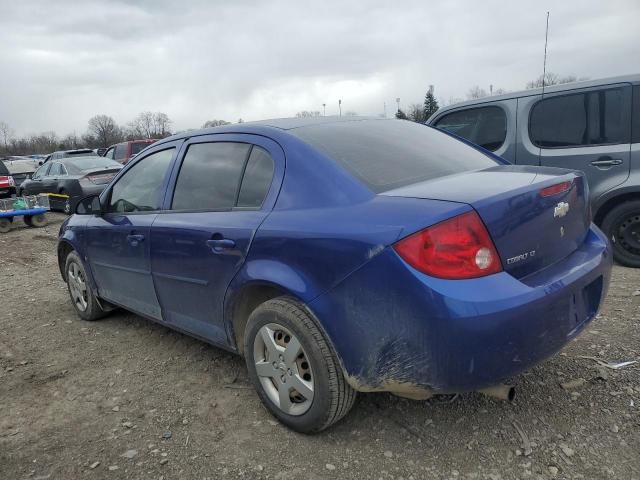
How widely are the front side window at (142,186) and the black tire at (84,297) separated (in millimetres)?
865

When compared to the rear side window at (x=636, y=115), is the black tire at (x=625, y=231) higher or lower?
lower

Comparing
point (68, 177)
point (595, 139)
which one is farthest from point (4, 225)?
point (595, 139)

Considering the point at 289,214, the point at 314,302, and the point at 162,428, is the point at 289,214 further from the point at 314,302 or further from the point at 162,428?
the point at 162,428

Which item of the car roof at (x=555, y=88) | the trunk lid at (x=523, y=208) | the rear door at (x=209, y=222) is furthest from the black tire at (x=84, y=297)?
the car roof at (x=555, y=88)

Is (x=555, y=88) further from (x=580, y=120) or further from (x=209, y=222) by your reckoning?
(x=209, y=222)

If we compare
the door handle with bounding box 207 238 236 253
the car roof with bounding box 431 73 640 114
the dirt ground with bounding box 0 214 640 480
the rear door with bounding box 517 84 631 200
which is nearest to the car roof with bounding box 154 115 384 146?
the door handle with bounding box 207 238 236 253

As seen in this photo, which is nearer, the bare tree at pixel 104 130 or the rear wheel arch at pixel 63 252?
the rear wheel arch at pixel 63 252

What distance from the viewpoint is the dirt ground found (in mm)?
2381

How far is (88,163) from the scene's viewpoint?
13070 mm

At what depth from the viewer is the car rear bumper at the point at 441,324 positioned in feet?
6.66

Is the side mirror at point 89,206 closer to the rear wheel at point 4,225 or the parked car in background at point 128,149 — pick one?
the rear wheel at point 4,225

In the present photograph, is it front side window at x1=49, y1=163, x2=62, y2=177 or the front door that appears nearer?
the front door

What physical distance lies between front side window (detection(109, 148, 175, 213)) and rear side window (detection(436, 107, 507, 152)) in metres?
3.52

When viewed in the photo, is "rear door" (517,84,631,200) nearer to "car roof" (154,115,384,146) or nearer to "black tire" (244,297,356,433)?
"car roof" (154,115,384,146)
